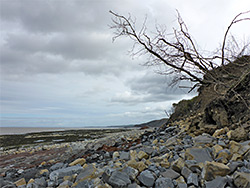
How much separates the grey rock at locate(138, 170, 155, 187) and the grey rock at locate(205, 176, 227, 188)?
2.58ft

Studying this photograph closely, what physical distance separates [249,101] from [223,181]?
3385mm

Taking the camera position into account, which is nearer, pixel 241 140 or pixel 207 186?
pixel 207 186

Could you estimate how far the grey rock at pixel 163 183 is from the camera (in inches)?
99.0

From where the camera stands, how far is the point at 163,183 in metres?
2.56

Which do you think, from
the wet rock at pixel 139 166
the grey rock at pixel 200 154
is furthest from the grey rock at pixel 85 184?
the grey rock at pixel 200 154

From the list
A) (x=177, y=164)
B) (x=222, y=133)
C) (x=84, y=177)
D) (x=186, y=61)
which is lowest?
(x=84, y=177)

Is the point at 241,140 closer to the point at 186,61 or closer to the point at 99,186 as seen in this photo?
the point at 186,61

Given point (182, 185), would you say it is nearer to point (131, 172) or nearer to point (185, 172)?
point (185, 172)

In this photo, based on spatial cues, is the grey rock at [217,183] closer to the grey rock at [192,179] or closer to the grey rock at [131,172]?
the grey rock at [192,179]

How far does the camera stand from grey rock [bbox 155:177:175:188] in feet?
8.25

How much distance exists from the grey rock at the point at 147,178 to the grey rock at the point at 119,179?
211 mm

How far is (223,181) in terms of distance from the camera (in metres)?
2.25

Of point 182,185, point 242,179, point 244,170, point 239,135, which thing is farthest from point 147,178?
point 239,135

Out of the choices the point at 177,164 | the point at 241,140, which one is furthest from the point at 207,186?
the point at 241,140
